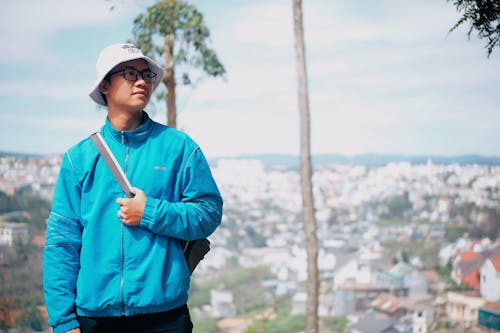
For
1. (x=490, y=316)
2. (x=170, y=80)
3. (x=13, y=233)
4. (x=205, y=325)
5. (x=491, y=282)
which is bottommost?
(x=205, y=325)

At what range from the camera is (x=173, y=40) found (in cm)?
680

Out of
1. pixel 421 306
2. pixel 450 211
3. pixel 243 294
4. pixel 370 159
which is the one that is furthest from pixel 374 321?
pixel 370 159

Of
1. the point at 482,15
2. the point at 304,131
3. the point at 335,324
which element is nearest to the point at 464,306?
the point at 335,324

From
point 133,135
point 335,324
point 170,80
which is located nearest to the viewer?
point 133,135

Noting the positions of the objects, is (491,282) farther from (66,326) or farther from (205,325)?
(66,326)

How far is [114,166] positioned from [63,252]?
Result: 24 cm

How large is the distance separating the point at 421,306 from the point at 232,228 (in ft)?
17.3

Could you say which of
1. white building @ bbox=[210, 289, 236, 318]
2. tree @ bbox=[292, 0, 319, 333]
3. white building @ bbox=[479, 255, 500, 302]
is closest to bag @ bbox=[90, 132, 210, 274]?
tree @ bbox=[292, 0, 319, 333]

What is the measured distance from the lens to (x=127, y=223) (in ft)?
5.30

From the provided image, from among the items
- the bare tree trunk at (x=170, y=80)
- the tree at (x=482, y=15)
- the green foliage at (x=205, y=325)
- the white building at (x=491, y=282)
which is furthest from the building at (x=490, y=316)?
the tree at (x=482, y=15)

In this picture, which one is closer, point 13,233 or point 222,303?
point 13,233

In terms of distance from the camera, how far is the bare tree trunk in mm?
6812

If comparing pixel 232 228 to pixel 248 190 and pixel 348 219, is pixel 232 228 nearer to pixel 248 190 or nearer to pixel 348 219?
pixel 248 190

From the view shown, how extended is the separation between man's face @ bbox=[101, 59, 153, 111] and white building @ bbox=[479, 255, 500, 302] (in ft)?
24.6
